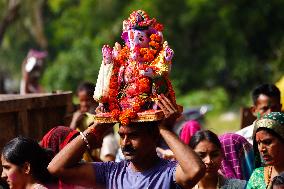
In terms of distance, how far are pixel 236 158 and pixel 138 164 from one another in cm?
254

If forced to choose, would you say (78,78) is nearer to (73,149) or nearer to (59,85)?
(59,85)

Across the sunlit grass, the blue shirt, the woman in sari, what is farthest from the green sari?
the sunlit grass

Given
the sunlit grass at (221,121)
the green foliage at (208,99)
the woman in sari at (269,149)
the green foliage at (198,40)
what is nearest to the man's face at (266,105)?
the woman in sari at (269,149)

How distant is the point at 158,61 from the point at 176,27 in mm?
26471

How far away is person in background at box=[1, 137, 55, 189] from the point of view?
6.13 meters

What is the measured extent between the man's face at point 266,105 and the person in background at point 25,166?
3532mm

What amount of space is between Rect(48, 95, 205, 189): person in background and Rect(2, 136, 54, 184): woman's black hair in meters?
0.28

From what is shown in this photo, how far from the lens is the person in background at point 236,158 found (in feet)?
26.9

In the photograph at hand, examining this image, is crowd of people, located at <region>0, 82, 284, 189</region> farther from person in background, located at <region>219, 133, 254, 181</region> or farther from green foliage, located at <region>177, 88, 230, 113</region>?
green foliage, located at <region>177, 88, 230, 113</region>

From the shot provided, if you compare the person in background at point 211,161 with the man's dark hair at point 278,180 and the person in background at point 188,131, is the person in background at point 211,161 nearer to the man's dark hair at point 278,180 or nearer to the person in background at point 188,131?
the man's dark hair at point 278,180

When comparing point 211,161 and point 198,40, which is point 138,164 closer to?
point 211,161

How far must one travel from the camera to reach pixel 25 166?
6176 millimetres

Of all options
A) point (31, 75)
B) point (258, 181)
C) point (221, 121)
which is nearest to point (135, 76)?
point (258, 181)

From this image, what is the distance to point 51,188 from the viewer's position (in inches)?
248
